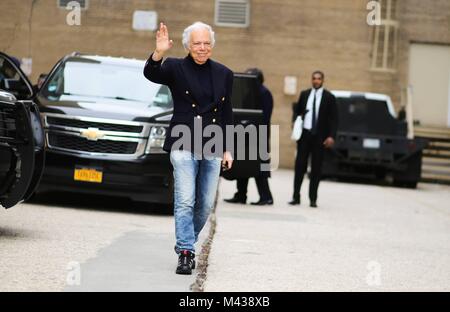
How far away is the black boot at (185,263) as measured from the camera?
8.73 m

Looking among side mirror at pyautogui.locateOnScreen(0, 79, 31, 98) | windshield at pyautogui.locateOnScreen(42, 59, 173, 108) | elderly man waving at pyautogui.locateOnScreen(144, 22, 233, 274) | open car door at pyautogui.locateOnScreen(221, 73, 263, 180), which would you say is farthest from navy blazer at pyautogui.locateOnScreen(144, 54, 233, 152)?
open car door at pyautogui.locateOnScreen(221, 73, 263, 180)

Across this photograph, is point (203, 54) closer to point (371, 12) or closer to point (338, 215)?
point (338, 215)

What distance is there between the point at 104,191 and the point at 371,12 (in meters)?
17.7

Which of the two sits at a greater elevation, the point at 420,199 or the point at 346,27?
the point at 346,27

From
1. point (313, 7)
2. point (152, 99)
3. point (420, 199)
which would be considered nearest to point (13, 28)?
point (313, 7)

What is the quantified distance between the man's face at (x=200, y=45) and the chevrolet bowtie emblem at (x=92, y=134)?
17.4 feet

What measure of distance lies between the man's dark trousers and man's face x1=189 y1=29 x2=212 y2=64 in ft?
28.3

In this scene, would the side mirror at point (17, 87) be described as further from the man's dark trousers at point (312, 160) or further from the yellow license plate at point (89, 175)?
the man's dark trousers at point (312, 160)

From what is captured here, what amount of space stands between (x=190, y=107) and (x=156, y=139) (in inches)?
207

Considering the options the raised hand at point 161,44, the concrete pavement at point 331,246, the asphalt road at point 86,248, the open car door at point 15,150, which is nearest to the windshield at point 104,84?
the asphalt road at point 86,248

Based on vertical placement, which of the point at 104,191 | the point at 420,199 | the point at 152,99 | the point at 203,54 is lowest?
the point at 420,199

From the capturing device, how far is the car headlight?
14117mm
